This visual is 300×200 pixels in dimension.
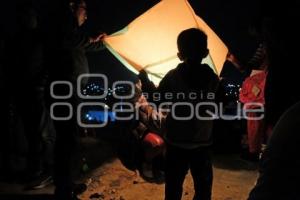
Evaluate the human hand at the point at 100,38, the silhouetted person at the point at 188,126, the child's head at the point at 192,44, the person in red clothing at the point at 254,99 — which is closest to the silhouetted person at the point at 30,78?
the human hand at the point at 100,38

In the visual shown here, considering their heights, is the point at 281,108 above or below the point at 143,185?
above

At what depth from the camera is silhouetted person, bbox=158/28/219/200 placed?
3666 mm

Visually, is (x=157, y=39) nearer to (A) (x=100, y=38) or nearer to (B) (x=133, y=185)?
(A) (x=100, y=38)

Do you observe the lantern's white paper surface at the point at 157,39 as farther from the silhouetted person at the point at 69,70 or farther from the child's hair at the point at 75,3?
the child's hair at the point at 75,3

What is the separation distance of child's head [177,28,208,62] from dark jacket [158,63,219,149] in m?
0.09

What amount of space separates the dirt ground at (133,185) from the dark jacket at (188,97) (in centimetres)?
159

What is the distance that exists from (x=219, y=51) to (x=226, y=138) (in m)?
2.84

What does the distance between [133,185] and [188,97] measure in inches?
83.8

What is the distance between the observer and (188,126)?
3.68 metres

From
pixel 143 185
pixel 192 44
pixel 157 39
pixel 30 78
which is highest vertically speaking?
pixel 157 39

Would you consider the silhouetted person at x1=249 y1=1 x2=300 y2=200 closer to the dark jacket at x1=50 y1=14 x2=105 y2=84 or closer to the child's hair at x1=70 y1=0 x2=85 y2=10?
the dark jacket at x1=50 y1=14 x2=105 y2=84

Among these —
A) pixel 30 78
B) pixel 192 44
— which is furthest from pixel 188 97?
pixel 30 78

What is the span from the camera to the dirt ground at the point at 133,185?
508 centimetres

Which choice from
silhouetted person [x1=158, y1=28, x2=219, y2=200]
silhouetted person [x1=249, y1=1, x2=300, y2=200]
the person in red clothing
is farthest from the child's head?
the person in red clothing
